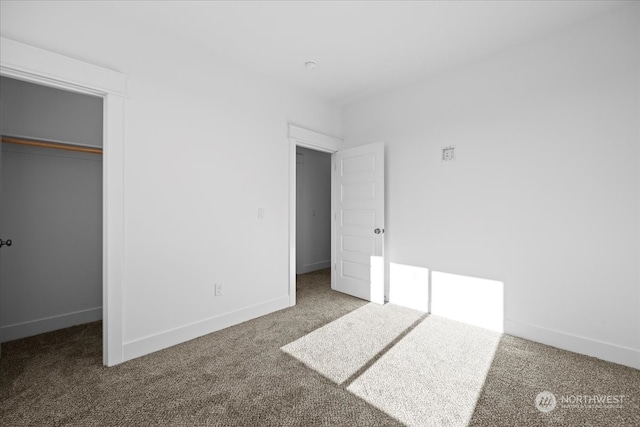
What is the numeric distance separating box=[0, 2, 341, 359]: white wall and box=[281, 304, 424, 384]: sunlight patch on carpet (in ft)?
2.87

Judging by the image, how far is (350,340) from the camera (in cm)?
259

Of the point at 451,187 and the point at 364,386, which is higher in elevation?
the point at 451,187

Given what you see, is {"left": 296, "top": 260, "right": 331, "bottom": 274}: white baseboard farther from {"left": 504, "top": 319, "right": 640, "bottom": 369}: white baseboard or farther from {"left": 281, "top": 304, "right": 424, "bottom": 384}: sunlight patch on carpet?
{"left": 504, "top": 319, "right": 640, "bottom": 369}: white baseboard

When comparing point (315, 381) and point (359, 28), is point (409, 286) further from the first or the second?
point (359, 28)

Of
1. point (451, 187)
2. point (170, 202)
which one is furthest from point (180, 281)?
point (451, 187)

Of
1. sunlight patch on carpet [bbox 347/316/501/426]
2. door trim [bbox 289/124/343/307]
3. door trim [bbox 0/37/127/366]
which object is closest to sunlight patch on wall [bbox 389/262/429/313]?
sunlight patch on carpet [bbox 347/316/501/426]

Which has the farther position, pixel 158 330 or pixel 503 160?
pixel 503 160

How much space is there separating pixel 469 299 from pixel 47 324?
4.32 m

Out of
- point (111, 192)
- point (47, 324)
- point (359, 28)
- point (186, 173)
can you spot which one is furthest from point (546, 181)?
point (47, 324)

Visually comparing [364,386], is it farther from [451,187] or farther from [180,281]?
[451,187]

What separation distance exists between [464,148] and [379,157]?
100 centimetres

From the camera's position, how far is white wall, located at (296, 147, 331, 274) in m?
5.52

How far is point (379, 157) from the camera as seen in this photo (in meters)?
3.62

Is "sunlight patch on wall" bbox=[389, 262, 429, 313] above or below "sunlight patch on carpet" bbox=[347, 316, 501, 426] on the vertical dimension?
above
